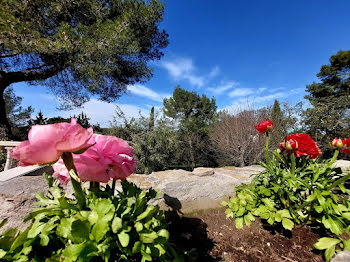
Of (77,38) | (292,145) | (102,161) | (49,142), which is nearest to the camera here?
(49,142)

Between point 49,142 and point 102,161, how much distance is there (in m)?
0.15

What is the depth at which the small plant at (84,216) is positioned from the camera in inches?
16.4

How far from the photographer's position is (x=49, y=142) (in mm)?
411

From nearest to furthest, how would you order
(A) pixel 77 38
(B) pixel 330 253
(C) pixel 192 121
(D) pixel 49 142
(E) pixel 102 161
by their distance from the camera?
(D) pixel 49 142
(E) pixel 102 161
(B) pixel 330 253
(A) pixel 77 38
(C) pixel 192 121

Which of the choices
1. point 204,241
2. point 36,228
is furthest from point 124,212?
point 204,241

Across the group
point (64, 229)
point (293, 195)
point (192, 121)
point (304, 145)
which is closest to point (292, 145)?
point (304, 145)

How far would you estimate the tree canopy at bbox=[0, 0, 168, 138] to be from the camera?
4305mm

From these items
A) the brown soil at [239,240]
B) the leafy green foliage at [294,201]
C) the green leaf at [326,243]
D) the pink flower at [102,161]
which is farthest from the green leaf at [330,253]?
the pink flower at [102,161]

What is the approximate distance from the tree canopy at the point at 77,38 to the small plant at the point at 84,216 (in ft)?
15.9

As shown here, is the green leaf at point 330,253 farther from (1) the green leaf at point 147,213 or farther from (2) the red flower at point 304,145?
(1) the green leaf at point 147,213

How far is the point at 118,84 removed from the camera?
6902mm

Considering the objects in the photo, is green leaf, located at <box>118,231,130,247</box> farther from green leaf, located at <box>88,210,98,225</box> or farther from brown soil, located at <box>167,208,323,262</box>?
brown soil, located at <box>167,208,323,262</box>

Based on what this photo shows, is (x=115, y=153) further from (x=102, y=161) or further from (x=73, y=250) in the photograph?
(x=73, y=250)

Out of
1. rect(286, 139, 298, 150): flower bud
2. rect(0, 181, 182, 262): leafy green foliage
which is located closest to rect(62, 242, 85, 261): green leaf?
rect(0, 181, 182, 262): leafy green foliage
